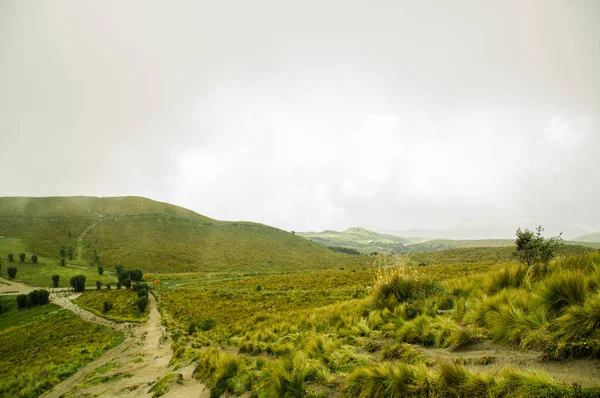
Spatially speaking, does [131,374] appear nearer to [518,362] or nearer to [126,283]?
[518,362]

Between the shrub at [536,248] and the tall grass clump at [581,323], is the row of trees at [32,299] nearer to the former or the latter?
the tall grass clump at [581,323]

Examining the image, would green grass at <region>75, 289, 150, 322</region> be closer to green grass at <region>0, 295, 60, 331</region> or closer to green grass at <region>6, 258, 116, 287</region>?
green grass at <region>0, 295, 60, 331</region>

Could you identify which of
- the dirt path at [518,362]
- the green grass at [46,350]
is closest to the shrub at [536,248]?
the dirt path at [518,362]

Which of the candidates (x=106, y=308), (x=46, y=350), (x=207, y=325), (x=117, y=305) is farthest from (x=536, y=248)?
(x=117, y=305)

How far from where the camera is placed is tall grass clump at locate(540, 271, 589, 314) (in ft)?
14.9

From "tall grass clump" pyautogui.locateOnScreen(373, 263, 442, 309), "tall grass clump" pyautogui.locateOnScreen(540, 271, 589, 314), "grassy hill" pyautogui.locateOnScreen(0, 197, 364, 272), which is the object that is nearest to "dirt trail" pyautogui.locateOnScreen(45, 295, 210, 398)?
"tall grass clump" pyautogui.locateOnScreen(373, 263, 442, 309)

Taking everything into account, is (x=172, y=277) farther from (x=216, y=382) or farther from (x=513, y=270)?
(x=513, y=270)

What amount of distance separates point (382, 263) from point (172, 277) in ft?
235

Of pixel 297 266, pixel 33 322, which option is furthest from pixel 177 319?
pixel 297 266

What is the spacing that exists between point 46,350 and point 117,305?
17.5m

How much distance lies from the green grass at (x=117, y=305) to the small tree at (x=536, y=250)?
36.5 m

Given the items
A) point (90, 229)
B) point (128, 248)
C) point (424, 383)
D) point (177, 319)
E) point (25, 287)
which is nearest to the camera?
point (424, 383)

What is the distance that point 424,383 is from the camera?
3859mm

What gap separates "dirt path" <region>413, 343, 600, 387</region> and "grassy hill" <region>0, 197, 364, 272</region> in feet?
288
